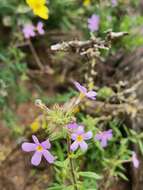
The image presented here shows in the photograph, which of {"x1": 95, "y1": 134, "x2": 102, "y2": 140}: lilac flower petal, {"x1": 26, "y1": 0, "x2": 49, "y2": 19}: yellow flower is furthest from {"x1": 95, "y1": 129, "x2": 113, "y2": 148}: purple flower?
{"x1": 26, "y1": 0, "x2": 49, "y2": 19}: yellow flower

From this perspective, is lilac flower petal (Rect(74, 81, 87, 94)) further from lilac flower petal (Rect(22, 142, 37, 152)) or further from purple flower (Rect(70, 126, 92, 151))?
lilac flower petal (Rect(22, 142, 37, 152))

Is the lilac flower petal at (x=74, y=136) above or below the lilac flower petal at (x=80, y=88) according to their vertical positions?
below

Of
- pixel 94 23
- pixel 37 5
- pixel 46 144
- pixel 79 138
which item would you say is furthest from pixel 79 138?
pixel 94 23

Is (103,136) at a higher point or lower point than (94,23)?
lower

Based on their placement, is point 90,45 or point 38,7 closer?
point 90,45

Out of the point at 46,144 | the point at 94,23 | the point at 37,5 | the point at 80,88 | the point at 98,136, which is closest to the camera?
the point at 46,144

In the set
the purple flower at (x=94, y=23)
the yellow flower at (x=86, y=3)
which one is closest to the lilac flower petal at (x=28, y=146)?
the purple flower at (x=94, y=23)

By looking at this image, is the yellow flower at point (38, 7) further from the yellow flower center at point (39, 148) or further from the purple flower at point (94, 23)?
the yellow flower center at point (39, 148)

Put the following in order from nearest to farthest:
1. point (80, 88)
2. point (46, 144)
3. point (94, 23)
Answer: point (46, 144)
point (80, 88)
point (94, 23)

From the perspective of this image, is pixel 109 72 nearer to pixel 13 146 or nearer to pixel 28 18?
pixel 28 18

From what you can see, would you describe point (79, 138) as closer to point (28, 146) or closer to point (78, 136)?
point (78, 136)

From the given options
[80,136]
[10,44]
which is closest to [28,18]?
[10,44]
